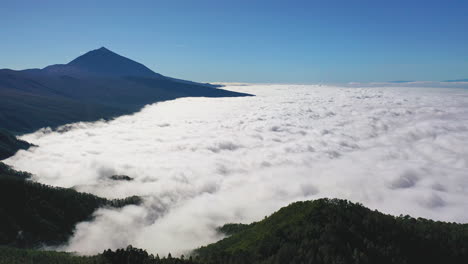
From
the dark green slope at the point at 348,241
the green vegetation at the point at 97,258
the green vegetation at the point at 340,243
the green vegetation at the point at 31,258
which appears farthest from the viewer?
the green vegetation at the point at 31,258

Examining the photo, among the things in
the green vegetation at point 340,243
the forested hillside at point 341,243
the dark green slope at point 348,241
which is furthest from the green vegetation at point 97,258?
the dark green slope at point 348,241

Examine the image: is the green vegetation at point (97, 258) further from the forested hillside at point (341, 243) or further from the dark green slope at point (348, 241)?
the dark green slope at point (348, 241)

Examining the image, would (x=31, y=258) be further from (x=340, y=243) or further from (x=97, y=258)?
(x=340, y=243)

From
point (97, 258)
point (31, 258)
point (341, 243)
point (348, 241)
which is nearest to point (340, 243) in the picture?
point (341, 243)

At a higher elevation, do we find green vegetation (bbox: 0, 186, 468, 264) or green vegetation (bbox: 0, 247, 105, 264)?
green vegetation (bbox: 0, 186, 468, 264)

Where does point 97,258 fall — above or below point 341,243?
below

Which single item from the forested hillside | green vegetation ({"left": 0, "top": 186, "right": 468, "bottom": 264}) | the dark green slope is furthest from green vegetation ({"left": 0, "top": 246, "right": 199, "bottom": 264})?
the dark green slope

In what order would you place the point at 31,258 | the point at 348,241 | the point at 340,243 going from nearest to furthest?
the point at 340,243, the point at 348,241, the point at 31,258

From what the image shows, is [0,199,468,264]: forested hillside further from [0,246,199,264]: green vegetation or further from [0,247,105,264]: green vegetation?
[0,247,105,264]: green vegetation
